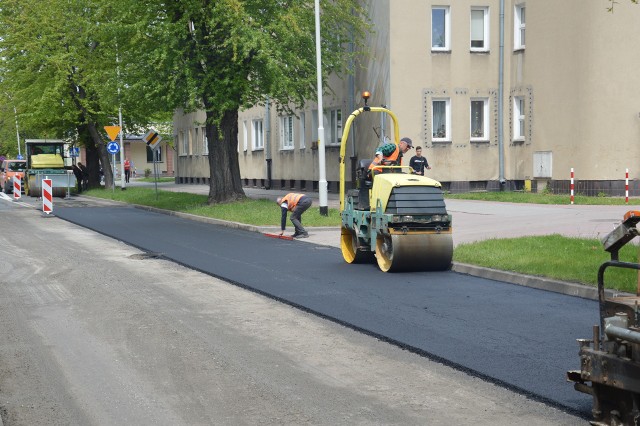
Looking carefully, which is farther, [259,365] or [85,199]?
[85,199]

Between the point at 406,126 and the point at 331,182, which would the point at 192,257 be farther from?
the point at 331,182

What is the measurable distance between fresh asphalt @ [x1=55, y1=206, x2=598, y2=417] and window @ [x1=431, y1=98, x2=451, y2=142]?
17254 mm

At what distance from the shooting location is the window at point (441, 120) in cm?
3556

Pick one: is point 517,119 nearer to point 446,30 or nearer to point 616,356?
point 446,30

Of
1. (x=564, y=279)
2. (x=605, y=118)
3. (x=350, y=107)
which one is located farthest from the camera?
(x=350, y=107)

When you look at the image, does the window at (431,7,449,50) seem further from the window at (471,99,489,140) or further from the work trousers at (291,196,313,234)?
the work trousers at (291,196,313,234)

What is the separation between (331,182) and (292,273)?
83.3ft

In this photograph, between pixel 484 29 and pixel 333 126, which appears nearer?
pixel 484 29

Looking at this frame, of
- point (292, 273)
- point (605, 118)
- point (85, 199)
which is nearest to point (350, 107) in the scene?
point (605, 118)

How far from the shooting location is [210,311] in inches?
435

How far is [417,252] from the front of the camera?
46.9 feet

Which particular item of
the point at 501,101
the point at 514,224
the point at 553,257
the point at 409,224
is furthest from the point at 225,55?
the point at 553,257

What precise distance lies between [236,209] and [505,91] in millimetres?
12524

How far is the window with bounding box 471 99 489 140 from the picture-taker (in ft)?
118
